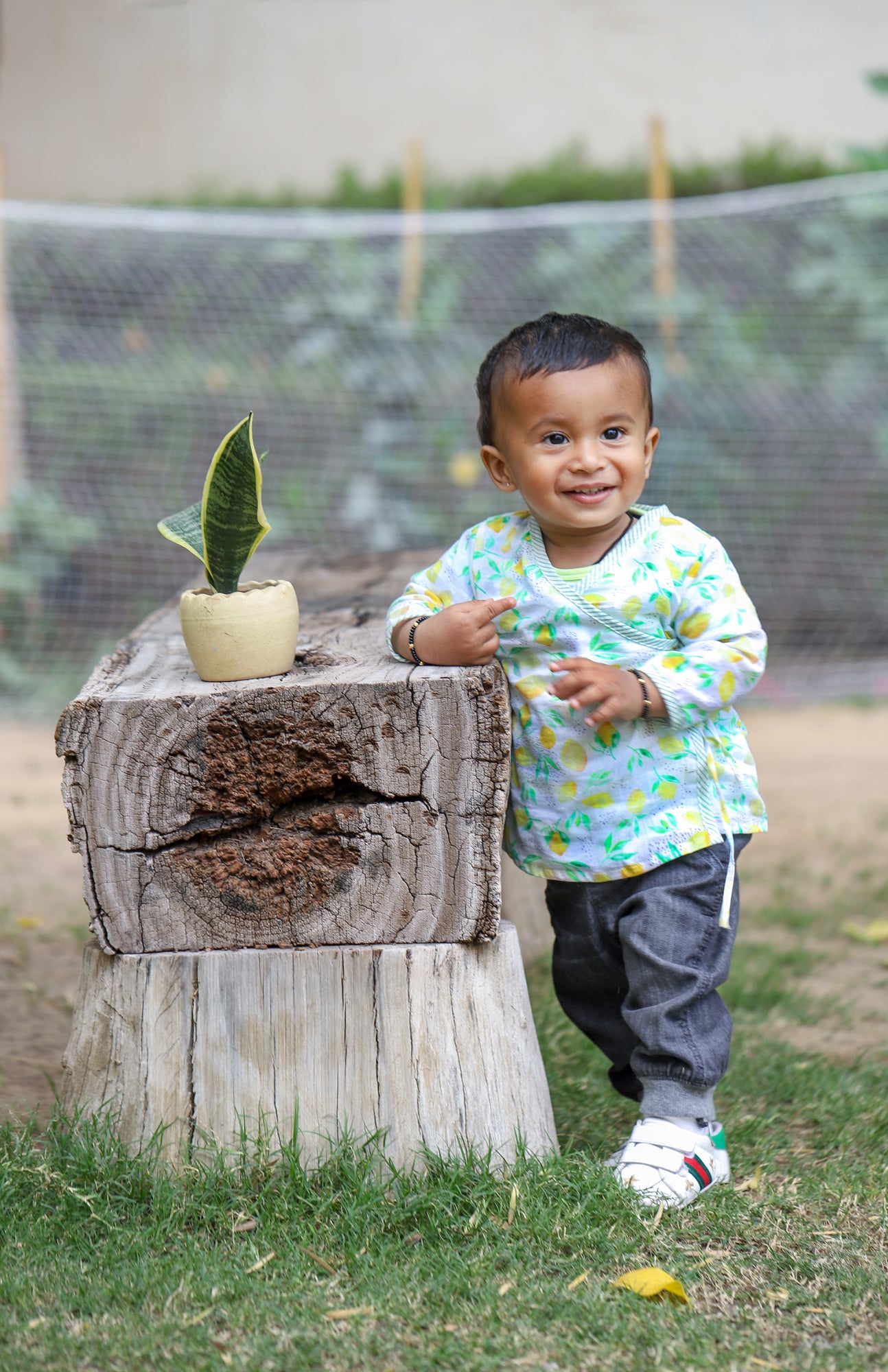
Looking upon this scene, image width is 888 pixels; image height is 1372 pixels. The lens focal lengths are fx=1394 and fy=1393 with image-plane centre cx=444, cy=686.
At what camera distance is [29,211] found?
661cm

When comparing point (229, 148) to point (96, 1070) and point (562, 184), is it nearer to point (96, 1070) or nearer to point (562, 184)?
point (562, 184)

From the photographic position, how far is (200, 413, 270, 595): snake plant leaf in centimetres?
224

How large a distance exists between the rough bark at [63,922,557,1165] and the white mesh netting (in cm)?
467

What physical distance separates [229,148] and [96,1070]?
707 centimetres

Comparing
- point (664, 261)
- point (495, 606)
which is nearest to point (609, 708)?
point (495, 606)

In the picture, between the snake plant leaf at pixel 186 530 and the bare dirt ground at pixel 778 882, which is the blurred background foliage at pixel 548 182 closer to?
the bare dirt ground at pixel 778 882

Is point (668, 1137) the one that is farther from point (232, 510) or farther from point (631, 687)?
point (232, 510)

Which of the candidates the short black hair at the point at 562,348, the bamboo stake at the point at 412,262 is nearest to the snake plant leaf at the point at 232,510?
the short black hair at the point at 562,348

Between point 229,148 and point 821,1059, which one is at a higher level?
point 229,148

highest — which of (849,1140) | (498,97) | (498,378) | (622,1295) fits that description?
(498,97)

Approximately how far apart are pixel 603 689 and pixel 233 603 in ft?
2.05

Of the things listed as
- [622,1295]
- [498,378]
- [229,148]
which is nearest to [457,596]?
[498,378]

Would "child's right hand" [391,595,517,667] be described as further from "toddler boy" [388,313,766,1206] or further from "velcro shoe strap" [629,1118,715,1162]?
"velcro shoe strap" [629,1118,715,1162]

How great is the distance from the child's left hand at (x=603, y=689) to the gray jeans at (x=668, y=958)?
323mm
